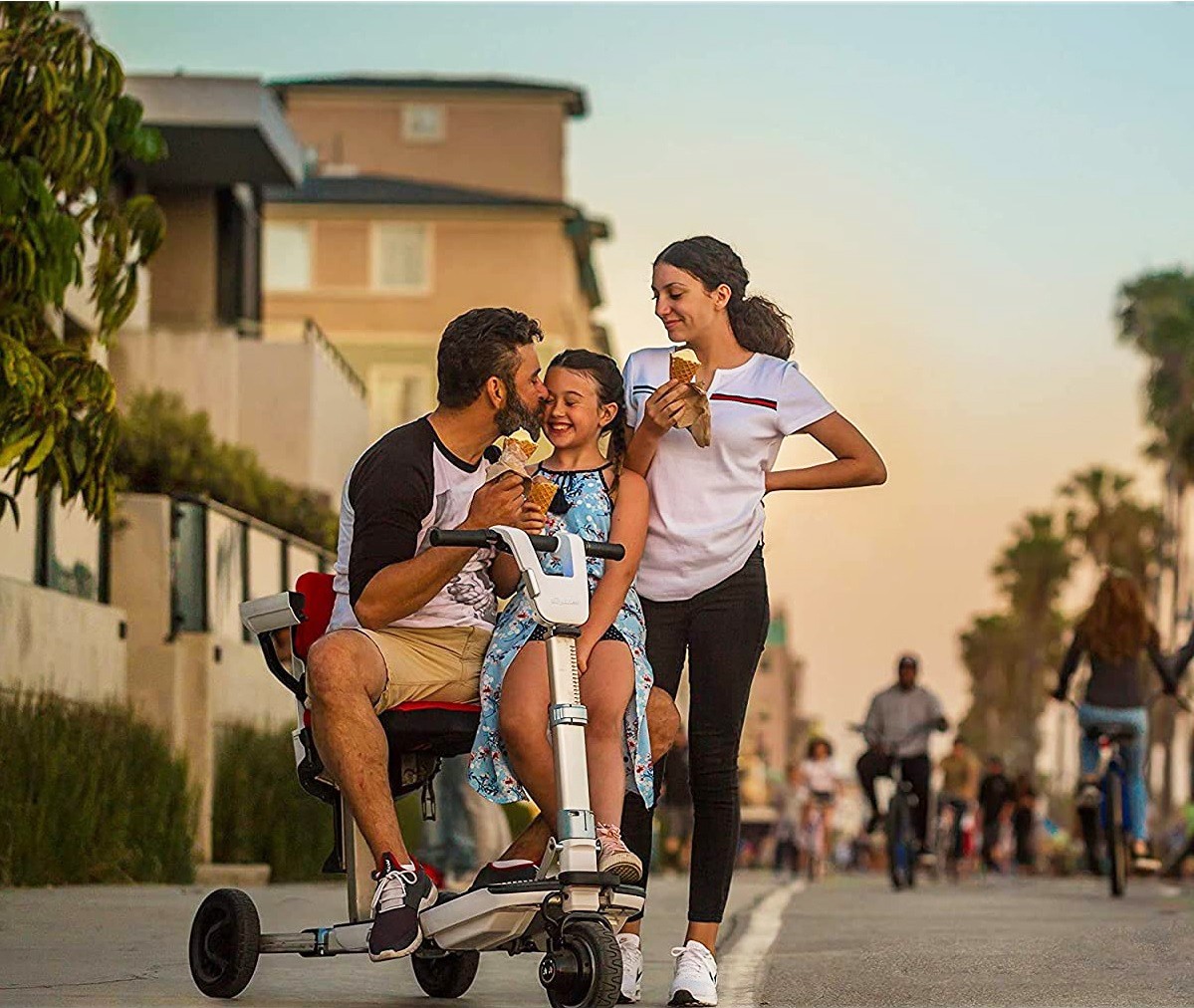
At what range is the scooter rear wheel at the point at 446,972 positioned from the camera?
748cm

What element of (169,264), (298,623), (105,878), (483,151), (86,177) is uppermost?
(483,151)

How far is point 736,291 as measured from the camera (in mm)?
7914

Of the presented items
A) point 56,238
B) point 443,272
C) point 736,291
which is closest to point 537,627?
point 736,291

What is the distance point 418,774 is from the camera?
23.6 ft

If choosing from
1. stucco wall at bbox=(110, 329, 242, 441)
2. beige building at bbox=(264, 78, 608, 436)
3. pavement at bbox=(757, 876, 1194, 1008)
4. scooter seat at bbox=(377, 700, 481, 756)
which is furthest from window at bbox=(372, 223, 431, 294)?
scooter seat at bbox=(377, 700, 481, 756)

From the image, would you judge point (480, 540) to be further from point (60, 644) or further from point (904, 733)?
point (904, 733)

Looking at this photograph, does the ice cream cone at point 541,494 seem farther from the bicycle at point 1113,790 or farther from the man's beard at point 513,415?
the bicycle at point 1113,790

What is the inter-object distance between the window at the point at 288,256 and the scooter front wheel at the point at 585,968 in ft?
175

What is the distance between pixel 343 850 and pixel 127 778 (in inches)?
340

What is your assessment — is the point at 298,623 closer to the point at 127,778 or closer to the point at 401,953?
the point at 401,953

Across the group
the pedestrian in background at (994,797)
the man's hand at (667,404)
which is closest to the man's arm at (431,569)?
the man's hand at (667,404)

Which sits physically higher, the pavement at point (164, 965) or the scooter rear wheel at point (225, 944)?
the scooter rear wheel at point (225, 944)

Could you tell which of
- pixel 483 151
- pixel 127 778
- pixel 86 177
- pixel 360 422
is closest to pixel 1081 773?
pixel 127 778

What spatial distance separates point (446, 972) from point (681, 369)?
1.83 meters
